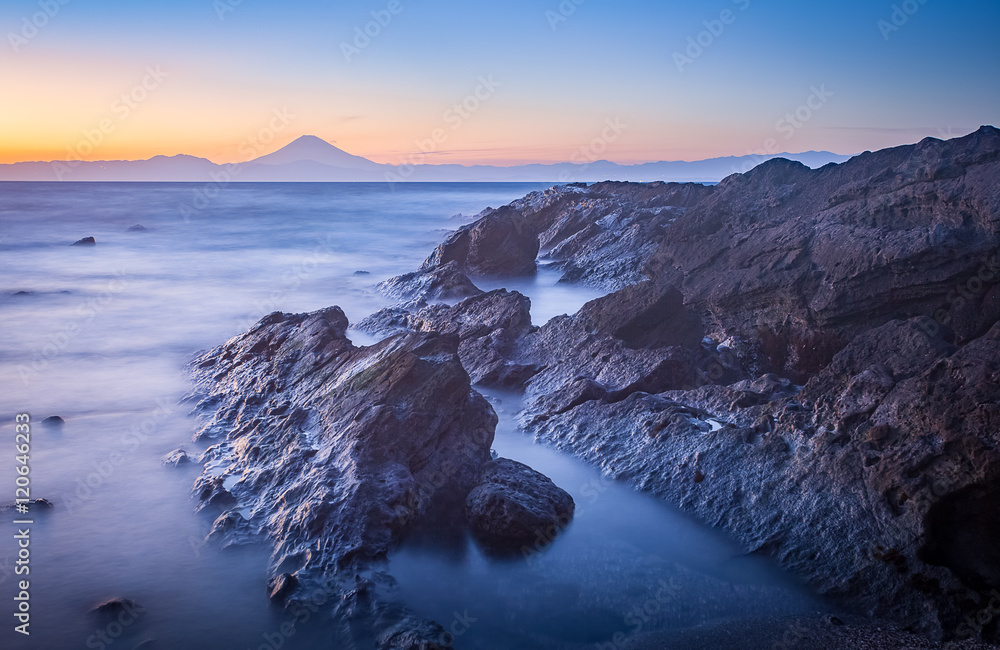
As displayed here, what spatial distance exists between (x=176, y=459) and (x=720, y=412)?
22.5 feet

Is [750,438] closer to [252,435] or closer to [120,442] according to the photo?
[252,435]

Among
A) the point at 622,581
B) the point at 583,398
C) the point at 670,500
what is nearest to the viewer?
the point at 622,581

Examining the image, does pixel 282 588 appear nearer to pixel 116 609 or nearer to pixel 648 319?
pixel 116 609

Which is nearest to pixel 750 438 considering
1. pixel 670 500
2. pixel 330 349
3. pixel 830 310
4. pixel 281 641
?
pixel 670 500

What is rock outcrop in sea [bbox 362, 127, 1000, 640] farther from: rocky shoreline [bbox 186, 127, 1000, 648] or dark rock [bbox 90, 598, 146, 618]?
dark rock [bbox 90, 598, 146, 618]

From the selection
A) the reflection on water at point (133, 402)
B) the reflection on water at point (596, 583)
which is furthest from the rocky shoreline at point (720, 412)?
the reflection on water at point (133, 402)

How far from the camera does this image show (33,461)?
30.8 ft

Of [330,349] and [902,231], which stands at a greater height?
[902,231]

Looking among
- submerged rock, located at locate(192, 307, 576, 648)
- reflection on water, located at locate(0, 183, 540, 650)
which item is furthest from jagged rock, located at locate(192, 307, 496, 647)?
reflection on water, located at locate(0, 183, 540, 650)

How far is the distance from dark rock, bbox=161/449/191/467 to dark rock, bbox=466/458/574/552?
408 centimetres

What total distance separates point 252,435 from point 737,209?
16533mm

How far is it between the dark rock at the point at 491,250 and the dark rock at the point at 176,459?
14885 millimetres

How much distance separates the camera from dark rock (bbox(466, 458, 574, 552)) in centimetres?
699

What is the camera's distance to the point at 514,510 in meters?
7.07
